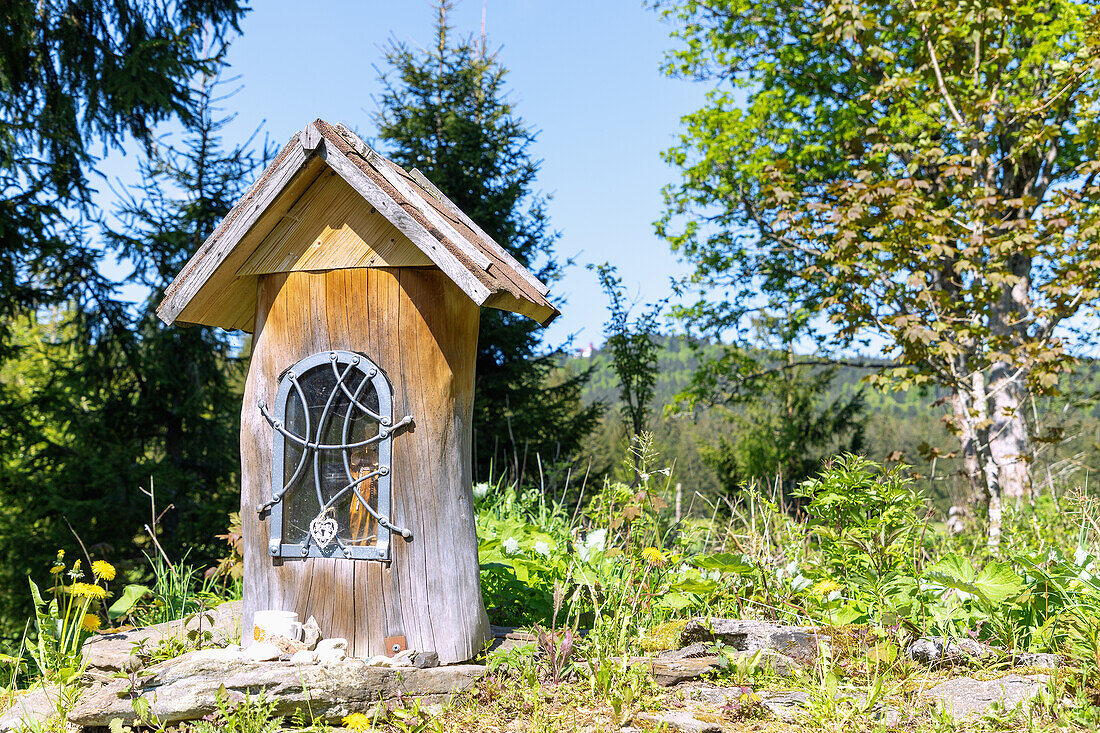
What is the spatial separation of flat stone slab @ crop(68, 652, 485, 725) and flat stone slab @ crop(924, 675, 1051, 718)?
76.1 inches

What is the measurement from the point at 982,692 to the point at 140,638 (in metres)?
3.58

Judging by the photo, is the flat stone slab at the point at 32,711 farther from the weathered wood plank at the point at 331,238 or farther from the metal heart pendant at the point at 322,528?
the weathered wood plank at the point at 331,238

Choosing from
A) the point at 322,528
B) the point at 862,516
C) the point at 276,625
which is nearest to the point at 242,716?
the point at 276,625

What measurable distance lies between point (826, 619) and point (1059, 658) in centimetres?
90

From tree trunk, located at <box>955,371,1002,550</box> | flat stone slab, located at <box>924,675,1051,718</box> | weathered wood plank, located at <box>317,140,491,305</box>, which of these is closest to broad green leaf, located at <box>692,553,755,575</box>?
flat stone slab, located at <box>924,675,1051,718</box>

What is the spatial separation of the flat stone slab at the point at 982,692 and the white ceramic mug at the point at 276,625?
2442 millimetres

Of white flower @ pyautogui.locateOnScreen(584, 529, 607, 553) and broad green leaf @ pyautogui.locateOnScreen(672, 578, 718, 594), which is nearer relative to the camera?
broad green leaf @ pyautogui.locateOnScreen(672, 578, 718, 594)

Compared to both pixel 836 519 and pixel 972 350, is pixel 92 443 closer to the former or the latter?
pixel 836 519

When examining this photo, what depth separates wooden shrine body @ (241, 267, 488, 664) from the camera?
3066mm

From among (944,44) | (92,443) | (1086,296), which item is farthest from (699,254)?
(92,443)

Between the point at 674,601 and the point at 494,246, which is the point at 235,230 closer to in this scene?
the point at 494,246

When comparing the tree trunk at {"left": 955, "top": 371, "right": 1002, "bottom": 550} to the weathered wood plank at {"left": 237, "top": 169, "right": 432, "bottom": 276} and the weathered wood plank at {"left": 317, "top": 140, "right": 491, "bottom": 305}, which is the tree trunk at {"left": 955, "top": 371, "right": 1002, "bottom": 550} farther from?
the weathered wood plank at {"left": 237, "top": 169, "right": 432, "bottom": 276}

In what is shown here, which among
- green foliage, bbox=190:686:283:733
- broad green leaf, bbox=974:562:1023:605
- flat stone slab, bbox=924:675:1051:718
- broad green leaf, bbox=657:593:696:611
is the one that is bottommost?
flat stone slab, bbox=924:675:1051:718

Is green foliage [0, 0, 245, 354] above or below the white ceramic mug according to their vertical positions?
above
